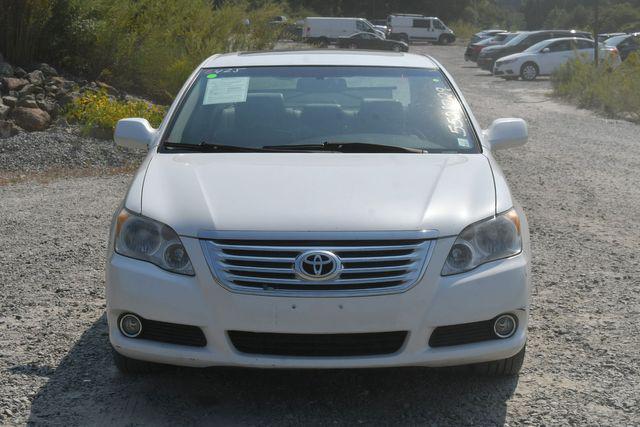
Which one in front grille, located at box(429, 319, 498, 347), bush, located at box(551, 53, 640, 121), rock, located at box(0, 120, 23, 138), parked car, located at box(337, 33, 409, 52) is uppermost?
front grille, located at box(429, 319, 498, 347)

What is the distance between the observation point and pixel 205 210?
4223 millimetres

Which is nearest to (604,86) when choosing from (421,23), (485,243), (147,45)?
(147,45)

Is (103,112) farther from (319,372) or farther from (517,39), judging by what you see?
(517,39)

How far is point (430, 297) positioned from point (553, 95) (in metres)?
22.5

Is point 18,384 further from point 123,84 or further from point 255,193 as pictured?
point 123,84

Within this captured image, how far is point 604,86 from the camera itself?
2183 cm

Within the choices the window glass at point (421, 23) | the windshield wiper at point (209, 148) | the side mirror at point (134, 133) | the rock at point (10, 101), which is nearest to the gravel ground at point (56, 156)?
the rock at point (10, 101)

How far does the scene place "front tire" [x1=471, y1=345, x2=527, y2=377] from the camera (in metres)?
4.53

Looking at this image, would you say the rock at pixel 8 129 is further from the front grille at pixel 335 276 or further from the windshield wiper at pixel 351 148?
the front grille at pixel 335 276

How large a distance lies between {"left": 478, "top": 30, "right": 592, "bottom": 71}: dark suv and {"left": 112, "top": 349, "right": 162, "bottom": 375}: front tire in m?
34.5

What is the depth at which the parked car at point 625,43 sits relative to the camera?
3716cm

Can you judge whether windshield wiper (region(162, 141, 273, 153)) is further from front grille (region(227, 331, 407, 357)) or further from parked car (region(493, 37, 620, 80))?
parked car (region(493, 37, 620, 80))

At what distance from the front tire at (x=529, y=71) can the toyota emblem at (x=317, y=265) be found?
99.6 ft

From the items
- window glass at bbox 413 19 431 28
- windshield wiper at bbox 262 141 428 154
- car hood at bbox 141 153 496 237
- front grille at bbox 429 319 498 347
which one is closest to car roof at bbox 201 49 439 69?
windshield wiper at bbox 262 141 428 154
